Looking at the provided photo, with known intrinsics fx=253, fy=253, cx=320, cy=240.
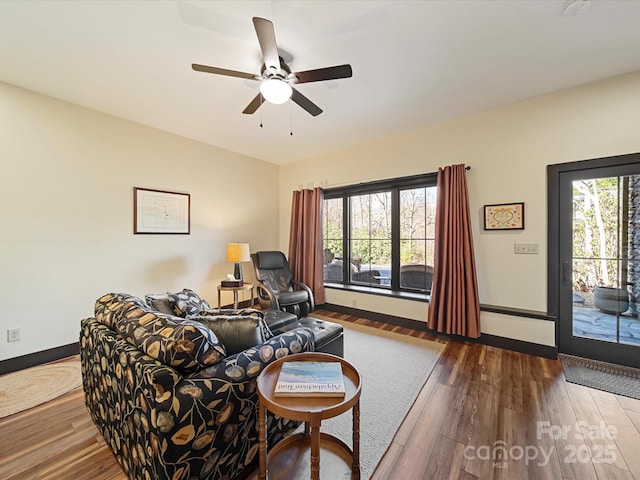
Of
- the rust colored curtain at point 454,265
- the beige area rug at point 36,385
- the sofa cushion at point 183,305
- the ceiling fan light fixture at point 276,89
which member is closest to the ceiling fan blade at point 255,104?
the ceiling fan light fixture at point 276,89

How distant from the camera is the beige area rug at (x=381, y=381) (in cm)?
161

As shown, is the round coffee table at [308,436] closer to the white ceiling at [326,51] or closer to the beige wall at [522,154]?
the white ceiling at [326,51]

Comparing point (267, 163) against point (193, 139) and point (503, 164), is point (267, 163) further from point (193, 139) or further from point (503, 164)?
point (503, 164)

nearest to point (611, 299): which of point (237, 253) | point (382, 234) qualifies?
point (382, 234)

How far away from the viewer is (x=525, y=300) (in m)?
2.82

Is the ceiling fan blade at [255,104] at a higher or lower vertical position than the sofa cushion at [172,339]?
higher

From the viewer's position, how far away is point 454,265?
3.07m

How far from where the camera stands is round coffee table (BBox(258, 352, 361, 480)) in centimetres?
104

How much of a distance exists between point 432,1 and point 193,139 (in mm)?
3384

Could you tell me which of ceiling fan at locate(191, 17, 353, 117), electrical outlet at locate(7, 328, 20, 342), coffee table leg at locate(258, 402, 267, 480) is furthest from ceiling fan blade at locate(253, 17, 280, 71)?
electrical outlet at locate(7, 328, 20, 342)

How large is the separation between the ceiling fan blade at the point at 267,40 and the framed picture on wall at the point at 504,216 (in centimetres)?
275

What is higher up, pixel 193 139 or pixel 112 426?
pixel 193 139

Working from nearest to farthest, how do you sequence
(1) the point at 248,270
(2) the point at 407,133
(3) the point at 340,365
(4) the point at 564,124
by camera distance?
1. (3) the point at 340,365
2. (4) the point at 564,124
3. (2) the point at 407,133
4. (1) the point at 248,270

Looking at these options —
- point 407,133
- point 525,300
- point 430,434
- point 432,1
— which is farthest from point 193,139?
point 525,300
